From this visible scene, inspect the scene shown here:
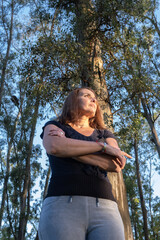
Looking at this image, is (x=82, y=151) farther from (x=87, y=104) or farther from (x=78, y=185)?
(x=87, y=104)

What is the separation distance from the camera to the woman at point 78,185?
55.3 inches

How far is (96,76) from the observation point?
16.8 ft

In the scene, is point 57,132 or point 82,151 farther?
point 57,132

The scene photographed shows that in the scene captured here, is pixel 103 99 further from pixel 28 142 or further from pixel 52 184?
pixel 28 142

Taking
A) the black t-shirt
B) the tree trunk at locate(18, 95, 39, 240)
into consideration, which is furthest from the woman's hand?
the tree trunk at locate(18, 95, 39, 240)

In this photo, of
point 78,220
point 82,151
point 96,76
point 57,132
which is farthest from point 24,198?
point 78,220

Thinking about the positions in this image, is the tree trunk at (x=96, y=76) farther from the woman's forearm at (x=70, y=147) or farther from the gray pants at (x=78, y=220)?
the gray pants at (x=78, y=220)

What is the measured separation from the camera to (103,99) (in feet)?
15.6

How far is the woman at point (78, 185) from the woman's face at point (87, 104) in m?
0.03

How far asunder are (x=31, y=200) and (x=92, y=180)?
14.5 m

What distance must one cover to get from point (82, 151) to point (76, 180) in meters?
0.18

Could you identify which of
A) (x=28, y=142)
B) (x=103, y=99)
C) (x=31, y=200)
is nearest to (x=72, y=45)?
(x=103, y=99)

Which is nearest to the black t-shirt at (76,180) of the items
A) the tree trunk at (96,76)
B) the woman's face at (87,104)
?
the woman's face at (87,104)

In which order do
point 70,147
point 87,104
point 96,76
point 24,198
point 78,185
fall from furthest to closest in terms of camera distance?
1. point 24,198
2. point 96,76
3. point 87,104
4. point 70,147
5. point 78,185
